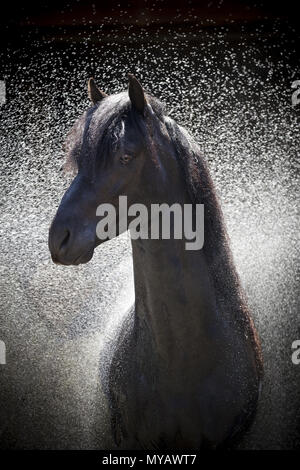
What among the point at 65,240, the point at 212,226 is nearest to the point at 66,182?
the point at 212,226

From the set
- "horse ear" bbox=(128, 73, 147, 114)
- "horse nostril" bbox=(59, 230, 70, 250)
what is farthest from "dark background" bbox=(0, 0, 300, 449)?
"horse ear" bbox=(128, 73, 147, 114)

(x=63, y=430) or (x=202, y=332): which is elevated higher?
(x=202, y=332)

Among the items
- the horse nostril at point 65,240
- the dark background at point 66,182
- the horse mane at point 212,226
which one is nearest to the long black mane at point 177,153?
the horse mane at point 212,226

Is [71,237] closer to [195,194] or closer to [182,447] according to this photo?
[195,194]

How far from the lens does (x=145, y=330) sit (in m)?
1.42

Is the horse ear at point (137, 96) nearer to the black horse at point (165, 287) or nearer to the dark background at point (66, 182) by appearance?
the black horse at point (165, 287)

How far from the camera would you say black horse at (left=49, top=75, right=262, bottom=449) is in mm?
1210

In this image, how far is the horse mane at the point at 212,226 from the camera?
132cm

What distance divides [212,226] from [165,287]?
0.19m

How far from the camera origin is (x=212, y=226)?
1.38m

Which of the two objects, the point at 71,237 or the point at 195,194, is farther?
the point at 195,194

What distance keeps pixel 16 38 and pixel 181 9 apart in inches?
41.6

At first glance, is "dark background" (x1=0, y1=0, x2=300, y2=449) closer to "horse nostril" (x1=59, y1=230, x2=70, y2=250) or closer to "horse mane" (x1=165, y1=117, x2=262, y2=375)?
"horse mane" (x1=165, y1=117, x2=262, y2=375)
